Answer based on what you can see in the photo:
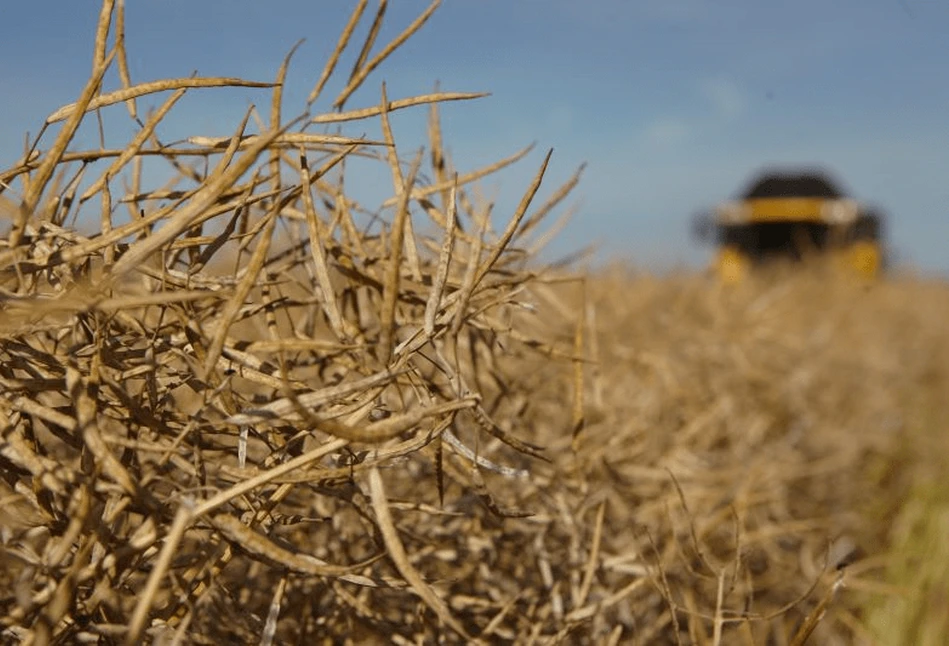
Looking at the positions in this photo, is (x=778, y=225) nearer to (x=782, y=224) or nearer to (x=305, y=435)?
(x=782, y=224)

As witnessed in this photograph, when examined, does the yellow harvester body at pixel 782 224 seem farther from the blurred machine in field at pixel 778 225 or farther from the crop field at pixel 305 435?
the crop field at pixel 305 435

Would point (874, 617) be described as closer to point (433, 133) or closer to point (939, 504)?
point (939, 504)

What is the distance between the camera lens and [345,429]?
1.56 feet

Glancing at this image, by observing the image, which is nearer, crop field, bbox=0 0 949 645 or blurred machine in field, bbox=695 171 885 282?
crop field, bbox=0 0 949 645

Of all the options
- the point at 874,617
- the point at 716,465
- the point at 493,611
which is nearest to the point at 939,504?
the point at 874,617

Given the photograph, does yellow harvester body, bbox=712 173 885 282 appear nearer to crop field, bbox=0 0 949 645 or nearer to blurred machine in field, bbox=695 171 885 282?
blurred machine in field, bbox=695 171 885 282

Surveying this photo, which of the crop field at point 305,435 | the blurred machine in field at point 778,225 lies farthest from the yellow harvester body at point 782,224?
the crop field at point 305,435

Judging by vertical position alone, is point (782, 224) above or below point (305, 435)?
above

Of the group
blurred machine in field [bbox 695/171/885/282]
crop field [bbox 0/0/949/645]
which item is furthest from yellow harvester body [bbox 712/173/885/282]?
crop field [bbox 0/0/949/645]

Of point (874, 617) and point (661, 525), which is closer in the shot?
point (661, 525)

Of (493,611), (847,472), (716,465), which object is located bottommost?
(847,472)

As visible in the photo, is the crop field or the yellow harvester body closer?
the crop field

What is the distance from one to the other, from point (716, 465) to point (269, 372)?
4.71 feet

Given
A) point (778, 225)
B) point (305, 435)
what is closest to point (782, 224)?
point (778, 225)
